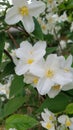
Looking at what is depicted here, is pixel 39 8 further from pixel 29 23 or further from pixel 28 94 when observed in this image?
pixel 28 94

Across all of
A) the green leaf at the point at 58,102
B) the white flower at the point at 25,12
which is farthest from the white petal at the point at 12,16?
the green leaf at the point at 58,102

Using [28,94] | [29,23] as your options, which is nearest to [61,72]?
[29,23]

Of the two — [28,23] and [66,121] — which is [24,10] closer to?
[28,23]

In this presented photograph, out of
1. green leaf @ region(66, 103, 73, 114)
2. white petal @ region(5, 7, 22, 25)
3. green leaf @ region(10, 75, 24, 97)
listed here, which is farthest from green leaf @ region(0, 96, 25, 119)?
white petal @ region(5, 7, 22, 25)

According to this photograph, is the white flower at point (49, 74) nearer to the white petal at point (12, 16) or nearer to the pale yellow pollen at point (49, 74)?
the pale yellow pollen at point (49, 74)

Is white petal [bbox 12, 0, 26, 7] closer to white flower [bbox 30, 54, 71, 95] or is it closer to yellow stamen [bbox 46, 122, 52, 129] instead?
white flower [bbox 30, 54, 71, 95]

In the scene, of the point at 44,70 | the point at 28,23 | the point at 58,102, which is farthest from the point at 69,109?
the point at 28,23

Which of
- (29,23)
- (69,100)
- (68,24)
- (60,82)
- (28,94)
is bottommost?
(68,24)
